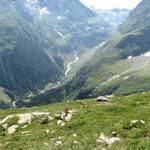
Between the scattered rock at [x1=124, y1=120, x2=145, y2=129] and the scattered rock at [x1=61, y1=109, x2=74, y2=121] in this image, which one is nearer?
the scattered rock at [x1=124, y1=120, x2=145, y2=129]

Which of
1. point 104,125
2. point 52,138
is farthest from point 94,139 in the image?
point 104,125

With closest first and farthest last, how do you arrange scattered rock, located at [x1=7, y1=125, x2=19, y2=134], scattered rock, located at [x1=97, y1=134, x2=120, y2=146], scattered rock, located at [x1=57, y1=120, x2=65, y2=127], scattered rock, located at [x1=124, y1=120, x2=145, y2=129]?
scattered rock, located at [x1=97, y1=134, x2=120, y2=146], scattered rock, located at [x1=124, y1=120, x2=145, y2=129], scattered rock, located at [x1=57, y1=120, x2=65, y2=127], scattered rock, located at [x1=7, y1=125, x2=19, y2=134]

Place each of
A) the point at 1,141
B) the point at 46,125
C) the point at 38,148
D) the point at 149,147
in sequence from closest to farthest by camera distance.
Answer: the point at 149,147 → the point at 38,148 → the point at 1,141 → the point at 46,125

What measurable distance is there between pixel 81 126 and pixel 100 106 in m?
11.6

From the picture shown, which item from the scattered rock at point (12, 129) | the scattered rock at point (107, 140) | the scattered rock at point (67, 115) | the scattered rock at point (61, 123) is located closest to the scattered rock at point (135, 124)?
the scattered rock at point (107, 140)

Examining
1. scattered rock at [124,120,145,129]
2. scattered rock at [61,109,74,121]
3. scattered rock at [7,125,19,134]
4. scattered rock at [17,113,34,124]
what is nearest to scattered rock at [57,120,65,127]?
scattered rock at [61,109,74,121]

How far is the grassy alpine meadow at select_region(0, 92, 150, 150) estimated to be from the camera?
1143 inches

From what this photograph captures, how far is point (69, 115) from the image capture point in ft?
150

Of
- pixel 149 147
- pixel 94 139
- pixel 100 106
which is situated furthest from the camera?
Result: pixel 100 106

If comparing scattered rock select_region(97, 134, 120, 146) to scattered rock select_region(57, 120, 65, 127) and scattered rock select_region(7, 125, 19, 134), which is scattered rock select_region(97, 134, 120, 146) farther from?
scattered rock select_region(7, 125, 19, 134)

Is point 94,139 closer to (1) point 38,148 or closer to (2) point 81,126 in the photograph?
(1) point 38,148

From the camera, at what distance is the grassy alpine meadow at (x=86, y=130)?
29.0 m

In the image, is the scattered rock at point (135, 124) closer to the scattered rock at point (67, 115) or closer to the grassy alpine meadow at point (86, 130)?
the grassy alpine meadow at point (86, 130)

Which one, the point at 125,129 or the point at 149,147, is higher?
the point at 149,147
